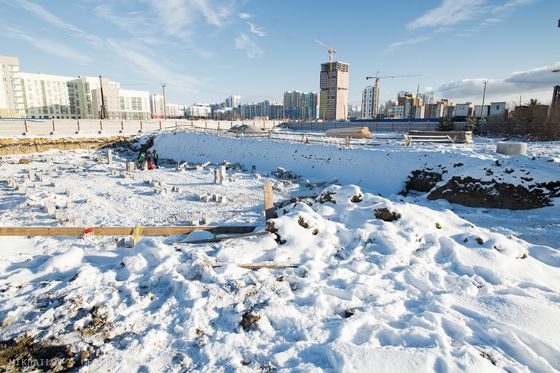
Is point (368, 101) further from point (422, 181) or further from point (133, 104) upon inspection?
point (422, 181)

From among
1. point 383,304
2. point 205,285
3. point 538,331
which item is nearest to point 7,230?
point 205,285

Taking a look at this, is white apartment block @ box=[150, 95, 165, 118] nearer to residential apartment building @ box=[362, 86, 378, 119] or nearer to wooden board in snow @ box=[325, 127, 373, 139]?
residential apartment building @ box=[362, 86, 378, 119]

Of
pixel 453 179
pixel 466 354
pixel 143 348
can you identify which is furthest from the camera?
pixel 453 179

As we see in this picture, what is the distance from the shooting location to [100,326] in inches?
172

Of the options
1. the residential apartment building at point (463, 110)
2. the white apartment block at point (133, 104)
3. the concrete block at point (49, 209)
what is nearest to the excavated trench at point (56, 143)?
the concrete block at point (49, 209)

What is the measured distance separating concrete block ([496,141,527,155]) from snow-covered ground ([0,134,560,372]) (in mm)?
6477

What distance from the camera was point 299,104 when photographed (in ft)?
568

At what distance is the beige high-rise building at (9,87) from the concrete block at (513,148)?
10832 centimetres

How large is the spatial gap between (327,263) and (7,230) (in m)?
7.99

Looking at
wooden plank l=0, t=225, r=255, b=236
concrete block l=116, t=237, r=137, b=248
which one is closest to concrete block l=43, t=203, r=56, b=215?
wooden plank l=0, t=225, r=255, b=236

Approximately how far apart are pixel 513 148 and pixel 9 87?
382 feet

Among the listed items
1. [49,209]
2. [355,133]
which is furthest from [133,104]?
[49,209]

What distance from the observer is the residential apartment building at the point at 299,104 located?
172125mm

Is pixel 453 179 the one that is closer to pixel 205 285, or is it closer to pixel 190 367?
pixel 205 285
